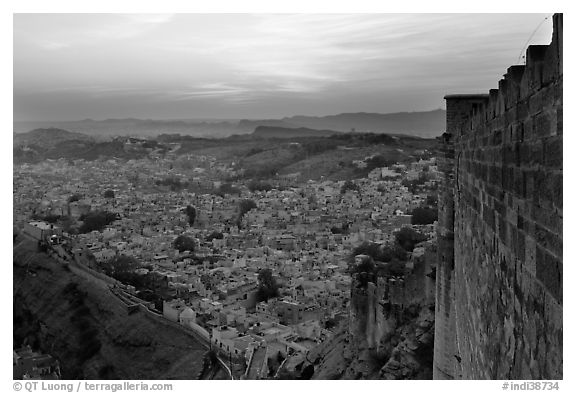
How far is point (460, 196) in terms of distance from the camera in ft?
13.5

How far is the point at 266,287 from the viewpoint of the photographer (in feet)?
63.0

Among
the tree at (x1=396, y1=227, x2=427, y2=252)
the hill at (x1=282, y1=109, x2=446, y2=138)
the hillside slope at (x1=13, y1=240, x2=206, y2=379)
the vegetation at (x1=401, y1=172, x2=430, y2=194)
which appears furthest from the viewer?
the vegetation at (x1=401, y1=172, x2=430, y2=194)

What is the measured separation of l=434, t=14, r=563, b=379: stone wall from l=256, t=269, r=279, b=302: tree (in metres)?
15.8

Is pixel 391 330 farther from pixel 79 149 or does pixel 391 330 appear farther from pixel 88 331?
pixel 79 149

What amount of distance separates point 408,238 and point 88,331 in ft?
34.8

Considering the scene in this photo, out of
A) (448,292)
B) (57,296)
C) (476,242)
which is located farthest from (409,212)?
(476,242)

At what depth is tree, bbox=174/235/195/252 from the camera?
85.2 feet

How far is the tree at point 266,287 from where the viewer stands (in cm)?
1902

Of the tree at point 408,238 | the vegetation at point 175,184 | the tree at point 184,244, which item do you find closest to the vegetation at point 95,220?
the tree at point 184,244

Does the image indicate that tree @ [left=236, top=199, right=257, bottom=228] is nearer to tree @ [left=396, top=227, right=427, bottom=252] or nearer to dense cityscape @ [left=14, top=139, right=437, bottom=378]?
dense cityscape @ [left=14, top=139, right=437, bottom=378]

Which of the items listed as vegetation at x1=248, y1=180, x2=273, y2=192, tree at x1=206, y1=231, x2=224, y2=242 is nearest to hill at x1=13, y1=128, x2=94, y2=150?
tree at x1=206, y1=231, x2=224, y2=242

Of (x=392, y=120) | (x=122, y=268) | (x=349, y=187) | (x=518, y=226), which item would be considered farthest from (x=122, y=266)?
(x=518, y=226)

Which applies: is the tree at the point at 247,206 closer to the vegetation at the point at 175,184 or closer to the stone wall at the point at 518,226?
the vegetation at the point at 175,184

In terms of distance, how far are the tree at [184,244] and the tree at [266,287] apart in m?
6.43
